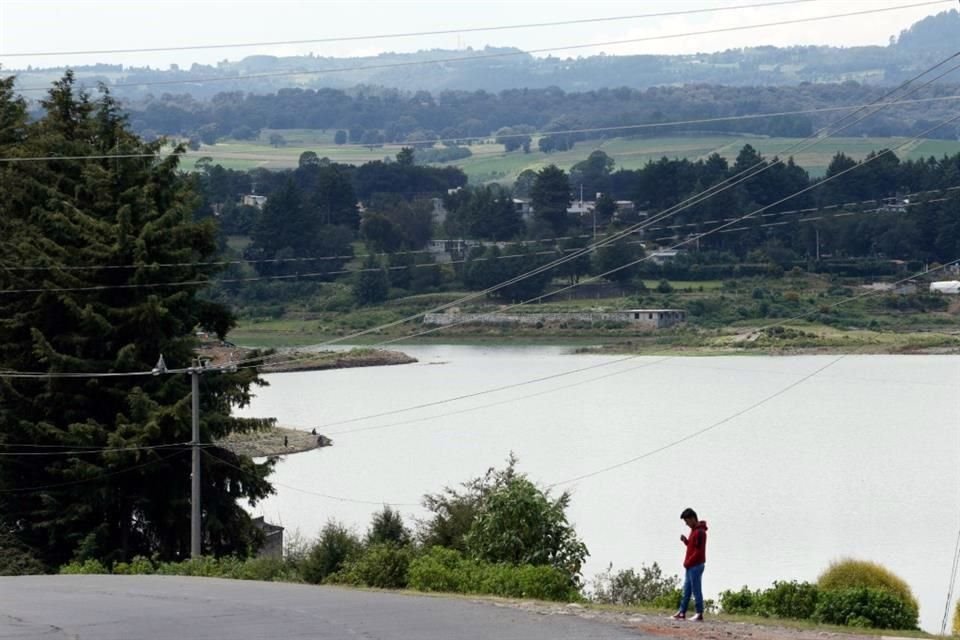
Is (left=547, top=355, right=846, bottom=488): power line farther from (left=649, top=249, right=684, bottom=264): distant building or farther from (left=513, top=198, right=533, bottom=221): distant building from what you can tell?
(left=513, top=198, right=533, bottom=221): distant building

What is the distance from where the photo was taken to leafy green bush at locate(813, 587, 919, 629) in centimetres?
1515

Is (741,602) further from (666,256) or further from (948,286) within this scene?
(666,256)

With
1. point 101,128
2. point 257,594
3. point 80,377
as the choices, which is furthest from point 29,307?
point 257,594

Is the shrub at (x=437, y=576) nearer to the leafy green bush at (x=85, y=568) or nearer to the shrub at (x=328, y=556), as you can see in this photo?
the shrub at (x=328, y=556)

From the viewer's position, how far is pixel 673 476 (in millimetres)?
42875

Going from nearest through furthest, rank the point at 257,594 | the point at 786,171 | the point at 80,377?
the point at 257,594 < the point at 80,377 < the point at 786,171

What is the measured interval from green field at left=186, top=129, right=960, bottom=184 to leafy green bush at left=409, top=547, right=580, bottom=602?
395 feet

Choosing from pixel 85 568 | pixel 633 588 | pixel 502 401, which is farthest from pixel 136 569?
pixel 502 401

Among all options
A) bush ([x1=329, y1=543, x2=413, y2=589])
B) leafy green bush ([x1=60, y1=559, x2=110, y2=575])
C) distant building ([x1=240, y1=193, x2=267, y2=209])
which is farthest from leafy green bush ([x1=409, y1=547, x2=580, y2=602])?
distant building ([x1=240, y1=193, x2=267, y2=209])

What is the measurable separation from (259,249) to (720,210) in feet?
84.4

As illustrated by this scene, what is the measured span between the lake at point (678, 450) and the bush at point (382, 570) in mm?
9647

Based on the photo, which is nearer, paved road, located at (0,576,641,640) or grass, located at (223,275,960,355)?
paved road, located at (0,576,641,640)

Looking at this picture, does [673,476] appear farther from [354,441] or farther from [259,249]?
[259,249]

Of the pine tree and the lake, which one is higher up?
the pine tree
